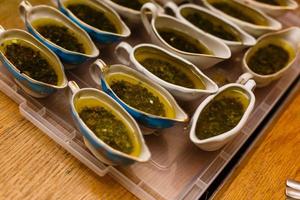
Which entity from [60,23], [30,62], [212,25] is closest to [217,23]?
[212,25]

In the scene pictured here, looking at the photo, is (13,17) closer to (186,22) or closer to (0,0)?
(0,0)

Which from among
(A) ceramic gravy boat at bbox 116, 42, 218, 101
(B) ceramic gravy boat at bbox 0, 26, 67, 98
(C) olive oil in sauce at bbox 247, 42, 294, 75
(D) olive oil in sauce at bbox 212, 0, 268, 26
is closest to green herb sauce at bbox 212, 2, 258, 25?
(D) olive oil in sauce at bbox 212, 0, 268, 26

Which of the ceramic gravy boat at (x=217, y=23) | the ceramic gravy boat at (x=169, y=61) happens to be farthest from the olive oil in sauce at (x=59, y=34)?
the ceramic gravy boat at (x=217, y=23)

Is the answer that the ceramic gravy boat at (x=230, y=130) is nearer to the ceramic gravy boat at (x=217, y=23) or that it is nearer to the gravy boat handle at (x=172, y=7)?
the ceramic gravy boat at (x=217, y=23)

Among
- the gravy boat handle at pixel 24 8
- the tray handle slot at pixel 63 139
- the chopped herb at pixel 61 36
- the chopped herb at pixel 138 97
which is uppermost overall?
the gravy boat handle at pixel 24 8

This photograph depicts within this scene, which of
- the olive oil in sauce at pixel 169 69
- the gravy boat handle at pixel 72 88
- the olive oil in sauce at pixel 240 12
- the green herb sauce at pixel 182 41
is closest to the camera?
the gravy boat handle at pixel 72 88

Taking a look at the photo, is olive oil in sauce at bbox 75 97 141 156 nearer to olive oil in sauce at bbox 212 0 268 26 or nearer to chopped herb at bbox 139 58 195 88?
chopped herb at bbox 139 58 195 88

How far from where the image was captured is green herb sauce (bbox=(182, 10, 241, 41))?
49.4 inches

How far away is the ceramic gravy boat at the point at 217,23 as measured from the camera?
1207mm

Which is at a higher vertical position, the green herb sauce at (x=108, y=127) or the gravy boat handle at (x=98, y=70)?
the gravy boat handle at (x=98, y=70)

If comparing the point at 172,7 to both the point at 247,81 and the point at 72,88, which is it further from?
the point at 72,88

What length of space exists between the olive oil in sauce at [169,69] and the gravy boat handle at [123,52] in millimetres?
23

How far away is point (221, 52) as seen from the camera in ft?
3.86

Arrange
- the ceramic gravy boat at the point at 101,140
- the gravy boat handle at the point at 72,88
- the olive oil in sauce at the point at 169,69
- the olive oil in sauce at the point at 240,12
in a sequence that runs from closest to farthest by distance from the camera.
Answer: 1. the ceramic gravy boat at the point at 101,140
2. the gravy boat handle at the point at 72,88
3. the olive oil in sauce at the point at 169,69
4. the olive oil in sauce at the point at 240,12
